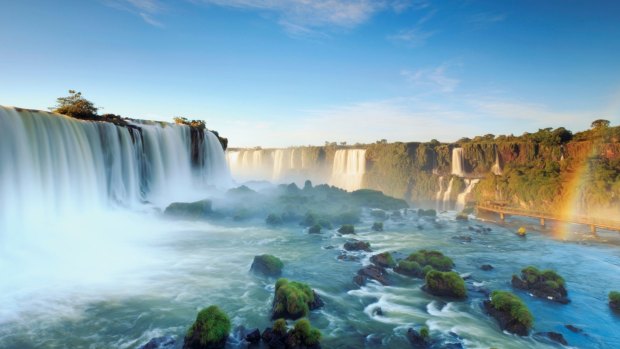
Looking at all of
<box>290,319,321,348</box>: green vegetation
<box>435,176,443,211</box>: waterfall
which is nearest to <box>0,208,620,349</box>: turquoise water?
<box>290,319,321,348</box>: green vegetation

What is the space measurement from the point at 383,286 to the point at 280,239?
46.7 ft

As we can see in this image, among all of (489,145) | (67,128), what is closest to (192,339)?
(67,128)

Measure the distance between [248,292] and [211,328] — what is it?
6036 millimetres

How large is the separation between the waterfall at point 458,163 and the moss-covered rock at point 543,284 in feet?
170

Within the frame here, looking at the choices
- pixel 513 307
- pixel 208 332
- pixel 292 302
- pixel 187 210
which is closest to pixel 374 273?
pixel 292 302

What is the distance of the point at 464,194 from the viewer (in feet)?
209

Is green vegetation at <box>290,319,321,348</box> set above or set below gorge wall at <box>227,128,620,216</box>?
below

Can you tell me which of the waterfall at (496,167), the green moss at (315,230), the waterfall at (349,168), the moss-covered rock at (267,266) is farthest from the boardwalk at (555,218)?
the waterfall at (349,168)

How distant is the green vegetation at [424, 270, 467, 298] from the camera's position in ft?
59.5

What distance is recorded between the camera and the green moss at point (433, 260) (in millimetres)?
22472

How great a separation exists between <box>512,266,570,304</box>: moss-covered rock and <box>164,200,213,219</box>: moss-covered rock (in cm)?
3124

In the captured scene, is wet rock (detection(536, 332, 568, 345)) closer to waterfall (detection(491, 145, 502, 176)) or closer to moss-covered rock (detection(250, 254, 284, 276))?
moss-covered rock (detection(250, 254, 284, 276))

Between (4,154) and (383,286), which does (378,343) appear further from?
(4,154)

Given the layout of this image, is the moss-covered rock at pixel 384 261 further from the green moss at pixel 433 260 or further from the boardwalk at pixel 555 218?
the boardwalk at pixel 555 218
